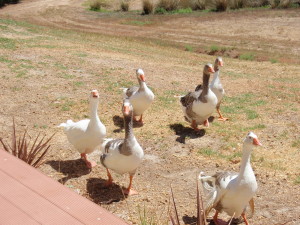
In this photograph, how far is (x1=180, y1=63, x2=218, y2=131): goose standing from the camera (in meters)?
8.45

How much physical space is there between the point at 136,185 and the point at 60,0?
114ft

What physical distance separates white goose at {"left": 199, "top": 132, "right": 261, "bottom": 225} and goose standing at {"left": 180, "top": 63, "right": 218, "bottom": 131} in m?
3.05

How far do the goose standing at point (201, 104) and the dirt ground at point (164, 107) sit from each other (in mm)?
348

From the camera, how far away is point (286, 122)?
955 centimetres

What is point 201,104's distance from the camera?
8.45 m

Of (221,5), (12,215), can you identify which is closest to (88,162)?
(12,215)

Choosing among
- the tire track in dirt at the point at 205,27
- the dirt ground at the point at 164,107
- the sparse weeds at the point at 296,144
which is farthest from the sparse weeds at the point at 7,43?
the sparse weeds at the point at 296,144

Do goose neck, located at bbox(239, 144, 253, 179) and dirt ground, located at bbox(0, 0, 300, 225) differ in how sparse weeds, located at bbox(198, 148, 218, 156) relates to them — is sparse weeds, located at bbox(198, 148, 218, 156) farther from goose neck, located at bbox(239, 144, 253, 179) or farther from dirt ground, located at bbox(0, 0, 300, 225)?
goose neck, located at bbox(239, 144, 253, 179)

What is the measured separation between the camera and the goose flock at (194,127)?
518 centimetres

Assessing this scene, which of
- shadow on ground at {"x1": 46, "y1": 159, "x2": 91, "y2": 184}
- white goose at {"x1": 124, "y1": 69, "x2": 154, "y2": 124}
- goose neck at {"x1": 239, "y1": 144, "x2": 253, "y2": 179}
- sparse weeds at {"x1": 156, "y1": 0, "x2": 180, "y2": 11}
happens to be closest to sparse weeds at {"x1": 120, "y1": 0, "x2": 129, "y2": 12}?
sparse weeds at {"x1": 156, "y1": 0, "x2": 180, "y2": 11}

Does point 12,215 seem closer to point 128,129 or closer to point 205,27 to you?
point 128,129

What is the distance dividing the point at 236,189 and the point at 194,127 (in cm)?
381

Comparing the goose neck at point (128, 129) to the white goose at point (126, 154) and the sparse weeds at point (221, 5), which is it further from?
the sparse weeds at point (221, 5)

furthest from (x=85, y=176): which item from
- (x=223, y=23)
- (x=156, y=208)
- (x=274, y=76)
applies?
(x=223, y=23)
